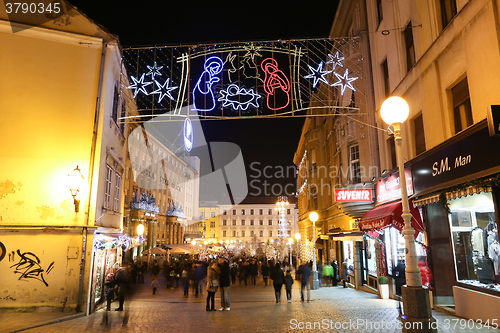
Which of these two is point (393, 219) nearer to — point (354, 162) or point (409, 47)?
point (409, 47)

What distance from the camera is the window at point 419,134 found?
1230 centimetres

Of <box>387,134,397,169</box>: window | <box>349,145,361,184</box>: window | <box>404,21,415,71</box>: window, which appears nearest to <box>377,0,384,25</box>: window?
<box>404,21,415,71</box>: window

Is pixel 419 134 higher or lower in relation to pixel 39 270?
higher

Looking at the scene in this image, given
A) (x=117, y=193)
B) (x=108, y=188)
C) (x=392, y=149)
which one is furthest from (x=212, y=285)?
(x=392, y=149)

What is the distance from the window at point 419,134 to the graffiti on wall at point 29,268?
1378 centimetres

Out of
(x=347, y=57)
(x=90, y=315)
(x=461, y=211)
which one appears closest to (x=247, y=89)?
(x=347, y=57)

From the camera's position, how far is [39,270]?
12383mm

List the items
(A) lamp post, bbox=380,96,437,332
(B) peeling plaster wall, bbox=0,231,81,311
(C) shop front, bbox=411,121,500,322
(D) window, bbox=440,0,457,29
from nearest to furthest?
(A) lamp post, bbox=380,96,437,332
(C) shop front, bbox=411,121,500,322
(D) window, bbox=440,0,457,29
(B) peeling plaster wall, bbox=0,231,81,311

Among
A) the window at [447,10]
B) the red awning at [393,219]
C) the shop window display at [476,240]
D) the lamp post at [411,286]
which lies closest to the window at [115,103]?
the red awning at [393,219]

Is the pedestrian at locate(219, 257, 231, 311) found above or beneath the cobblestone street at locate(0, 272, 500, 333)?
above

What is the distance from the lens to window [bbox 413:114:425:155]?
1230 cm

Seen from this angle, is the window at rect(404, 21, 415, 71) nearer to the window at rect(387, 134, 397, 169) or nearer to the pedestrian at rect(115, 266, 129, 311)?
the window at rect(387, 134, 397, 169)

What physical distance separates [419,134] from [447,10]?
4113mm

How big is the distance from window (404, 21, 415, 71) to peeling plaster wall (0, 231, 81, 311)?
14.0m
